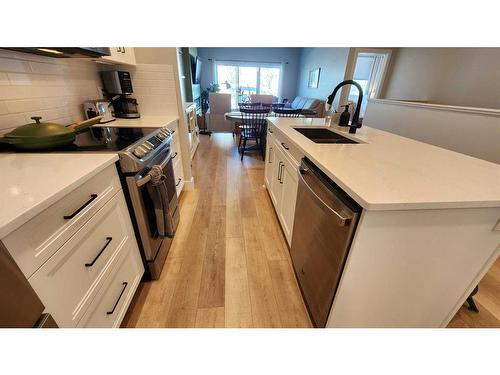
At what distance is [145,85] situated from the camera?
2.15 metres

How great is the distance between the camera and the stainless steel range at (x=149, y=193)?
1.13 m

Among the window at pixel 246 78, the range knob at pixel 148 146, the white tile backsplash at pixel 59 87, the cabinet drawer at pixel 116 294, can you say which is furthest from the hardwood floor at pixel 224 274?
the window at pixel 246 78

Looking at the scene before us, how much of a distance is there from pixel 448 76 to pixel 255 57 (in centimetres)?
561

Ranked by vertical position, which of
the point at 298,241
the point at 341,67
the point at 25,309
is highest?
the point at 341,67

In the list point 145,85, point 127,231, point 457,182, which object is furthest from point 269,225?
point 145,85

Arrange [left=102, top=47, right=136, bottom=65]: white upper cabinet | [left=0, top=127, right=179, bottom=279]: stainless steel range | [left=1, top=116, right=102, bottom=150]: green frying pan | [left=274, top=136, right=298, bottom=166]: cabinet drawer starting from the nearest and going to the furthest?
[left=1, top=116, right=102, bottom=150]: green frying pan, [left=0, top=127, right=179, bottom=279]: stainless steel range, [left=274, top=136, right=298, bottom=166]: cabinet drawer, [left=102, top=47, right=136, bottom=65]: white upper cabinet

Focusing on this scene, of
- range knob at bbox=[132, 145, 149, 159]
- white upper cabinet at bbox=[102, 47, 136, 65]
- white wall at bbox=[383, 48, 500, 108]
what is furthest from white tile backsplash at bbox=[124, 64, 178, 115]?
white wall at bbox=[383, 48, 500, 108]

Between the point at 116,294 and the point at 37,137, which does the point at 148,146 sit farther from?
the point at 116,294

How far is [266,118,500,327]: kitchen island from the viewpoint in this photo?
724 millimetres

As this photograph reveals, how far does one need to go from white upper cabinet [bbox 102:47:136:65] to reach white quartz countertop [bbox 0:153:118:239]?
1.02m

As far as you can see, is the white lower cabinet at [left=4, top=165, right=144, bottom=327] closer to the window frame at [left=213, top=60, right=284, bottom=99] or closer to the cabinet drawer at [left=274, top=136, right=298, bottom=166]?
the cabinet drawer at [left=274, top=136, right=298, bottom=166]
